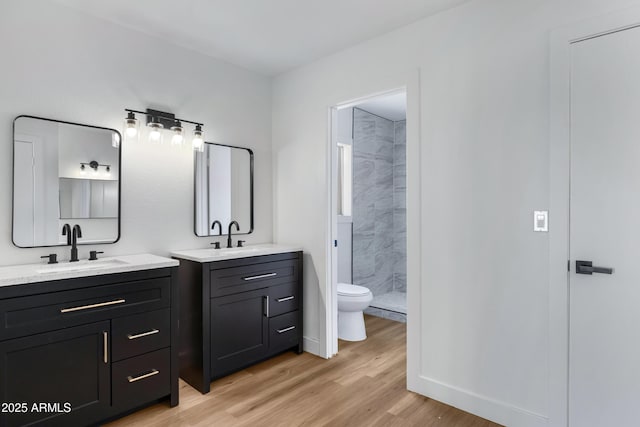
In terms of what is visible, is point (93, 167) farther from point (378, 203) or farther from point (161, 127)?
point (378, 203)

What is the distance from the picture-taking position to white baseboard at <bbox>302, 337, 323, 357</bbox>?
10.1 ft

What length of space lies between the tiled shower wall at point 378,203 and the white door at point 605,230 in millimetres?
2830

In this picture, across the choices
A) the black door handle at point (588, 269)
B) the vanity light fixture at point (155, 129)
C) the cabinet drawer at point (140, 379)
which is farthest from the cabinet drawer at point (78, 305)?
the black door handle at point (588, 269)

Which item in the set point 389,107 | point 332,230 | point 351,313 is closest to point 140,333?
point 332,230

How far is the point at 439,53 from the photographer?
2299 mm

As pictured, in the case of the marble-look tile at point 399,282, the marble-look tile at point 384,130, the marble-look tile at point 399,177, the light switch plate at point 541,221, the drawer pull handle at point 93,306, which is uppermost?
the marble-look tile at point 384,130

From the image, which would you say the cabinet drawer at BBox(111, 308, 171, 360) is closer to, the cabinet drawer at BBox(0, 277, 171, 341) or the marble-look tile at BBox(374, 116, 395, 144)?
the cabinet drawer at BBox(0, 277, 171, 341)

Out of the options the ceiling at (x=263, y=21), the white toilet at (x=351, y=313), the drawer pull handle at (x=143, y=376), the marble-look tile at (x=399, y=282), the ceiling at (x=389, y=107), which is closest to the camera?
the drawer pull handle at (x=143, y=376)

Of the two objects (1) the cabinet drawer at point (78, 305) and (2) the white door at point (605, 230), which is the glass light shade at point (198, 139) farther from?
(2) the white door at point (605, 230)

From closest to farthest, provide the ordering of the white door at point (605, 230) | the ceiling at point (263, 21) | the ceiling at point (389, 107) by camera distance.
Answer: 1. the white door at point (605, 230)
2. the ceiling at point (263, 21)
3. the ceiling at point (389, 107)

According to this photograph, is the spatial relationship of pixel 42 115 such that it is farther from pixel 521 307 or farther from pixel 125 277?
pixel 521 307

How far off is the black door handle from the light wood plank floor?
102 cm

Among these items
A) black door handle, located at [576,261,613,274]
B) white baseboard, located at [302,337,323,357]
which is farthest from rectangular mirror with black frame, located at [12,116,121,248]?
black door handle, located at [576,261,613,274]

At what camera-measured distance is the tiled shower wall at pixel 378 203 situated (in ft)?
15.1
